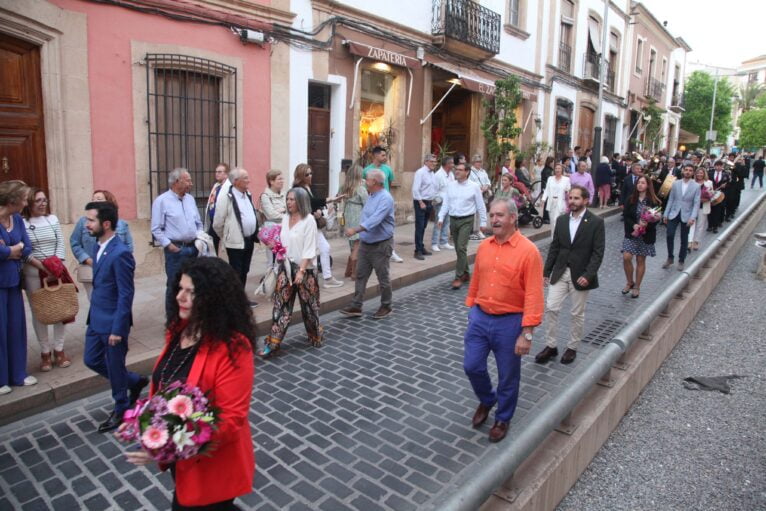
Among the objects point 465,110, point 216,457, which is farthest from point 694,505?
point 465,110

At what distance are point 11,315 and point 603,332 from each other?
19.8 feet

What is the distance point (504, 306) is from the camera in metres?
3.94

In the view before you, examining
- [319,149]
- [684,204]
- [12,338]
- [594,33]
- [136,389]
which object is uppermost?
[594,33]

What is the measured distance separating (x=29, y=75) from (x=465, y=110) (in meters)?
11.7

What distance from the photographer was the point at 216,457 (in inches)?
93.2

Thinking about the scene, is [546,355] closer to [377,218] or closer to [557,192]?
[377,218]

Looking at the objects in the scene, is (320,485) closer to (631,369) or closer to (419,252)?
(631,369)

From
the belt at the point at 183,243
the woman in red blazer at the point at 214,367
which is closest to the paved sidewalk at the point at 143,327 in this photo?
the belt at the point at 183,243

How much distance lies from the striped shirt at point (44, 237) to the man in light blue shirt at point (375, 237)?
3051 mm

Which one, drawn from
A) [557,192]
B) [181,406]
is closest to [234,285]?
[181,406]

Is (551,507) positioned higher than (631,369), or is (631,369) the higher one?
(631,369)

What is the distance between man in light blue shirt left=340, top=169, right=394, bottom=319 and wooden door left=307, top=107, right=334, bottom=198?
4749 millimetres

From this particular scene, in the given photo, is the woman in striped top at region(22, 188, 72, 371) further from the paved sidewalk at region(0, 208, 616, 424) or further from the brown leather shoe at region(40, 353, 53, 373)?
the paved sidewalk at region(0, 208, 616, 424)

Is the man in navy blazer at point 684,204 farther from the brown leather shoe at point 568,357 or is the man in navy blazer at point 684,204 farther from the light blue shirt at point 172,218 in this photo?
the light blue shirt at point 172,218
